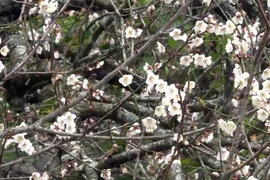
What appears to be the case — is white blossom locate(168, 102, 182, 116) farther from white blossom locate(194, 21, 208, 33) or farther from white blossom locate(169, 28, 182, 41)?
white blossom locate(169, 28, 182, 41)

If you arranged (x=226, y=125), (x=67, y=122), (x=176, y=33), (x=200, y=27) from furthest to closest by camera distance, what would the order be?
(x=176, y=33)
(x=200, y=27)
(x=67, y=122)
(x=226, y=125)

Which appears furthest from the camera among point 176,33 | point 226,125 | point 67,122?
point 176,33

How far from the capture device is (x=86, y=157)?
377cm

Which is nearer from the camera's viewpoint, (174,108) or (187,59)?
(174,108)

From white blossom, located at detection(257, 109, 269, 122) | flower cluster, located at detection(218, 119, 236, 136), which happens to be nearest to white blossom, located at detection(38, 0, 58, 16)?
flower cluster, located at detection(218, 119, 236, 136)

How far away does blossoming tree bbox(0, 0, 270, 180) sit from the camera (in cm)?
286

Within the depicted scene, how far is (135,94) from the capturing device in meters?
3.43

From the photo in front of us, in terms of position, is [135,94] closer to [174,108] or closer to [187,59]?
[187,59]

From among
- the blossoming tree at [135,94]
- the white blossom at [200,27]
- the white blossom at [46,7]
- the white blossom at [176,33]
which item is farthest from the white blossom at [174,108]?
the white blossom at [46,7]

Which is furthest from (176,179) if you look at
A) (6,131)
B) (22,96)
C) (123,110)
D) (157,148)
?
(22,96)

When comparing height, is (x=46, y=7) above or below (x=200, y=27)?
above

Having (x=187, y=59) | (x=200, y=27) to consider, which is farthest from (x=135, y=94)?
(x=200, y=27)

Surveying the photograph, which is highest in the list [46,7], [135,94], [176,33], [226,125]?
[46,7]

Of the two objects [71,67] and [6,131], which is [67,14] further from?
[6,131]
